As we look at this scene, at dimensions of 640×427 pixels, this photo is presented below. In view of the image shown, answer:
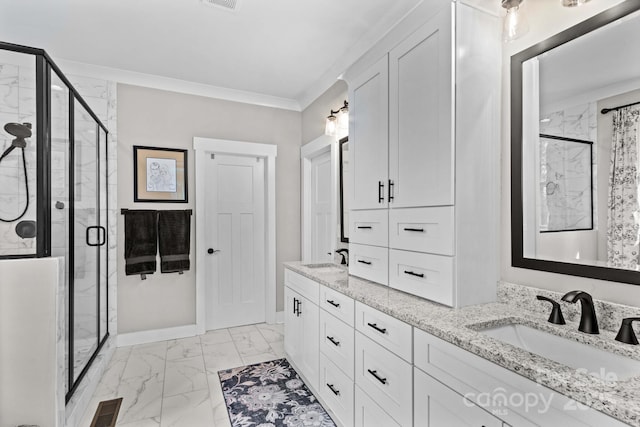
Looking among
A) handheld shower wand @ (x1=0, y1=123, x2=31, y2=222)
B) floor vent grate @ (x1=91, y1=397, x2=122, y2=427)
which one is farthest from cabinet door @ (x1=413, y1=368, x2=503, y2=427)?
handheld shower wand @ (x1=0, y1=123, x2=31, y2=222)

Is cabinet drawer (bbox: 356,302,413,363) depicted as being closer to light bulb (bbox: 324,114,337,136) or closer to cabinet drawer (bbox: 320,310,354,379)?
cabinet drawer (bbox: 320,310,354,379)

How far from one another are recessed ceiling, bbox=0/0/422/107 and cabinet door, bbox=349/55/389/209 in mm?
527

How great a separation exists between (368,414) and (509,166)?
144 cm

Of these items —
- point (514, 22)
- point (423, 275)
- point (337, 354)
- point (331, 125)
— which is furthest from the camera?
point (331, 125)

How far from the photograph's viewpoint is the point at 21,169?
1.81 metres

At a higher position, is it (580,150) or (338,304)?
(580,150)

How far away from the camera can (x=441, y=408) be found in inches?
47.8

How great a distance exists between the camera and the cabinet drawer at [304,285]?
230 centimetres

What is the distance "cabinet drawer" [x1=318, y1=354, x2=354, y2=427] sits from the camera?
1.85 m

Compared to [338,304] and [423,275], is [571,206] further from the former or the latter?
[338,304]

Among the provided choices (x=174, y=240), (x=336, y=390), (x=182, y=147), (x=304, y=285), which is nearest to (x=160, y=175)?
(x=182, y=147)

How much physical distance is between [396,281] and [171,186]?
8.64 ft

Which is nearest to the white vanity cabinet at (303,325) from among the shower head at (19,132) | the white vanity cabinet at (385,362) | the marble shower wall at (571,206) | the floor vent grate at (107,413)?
the white vanity cabinet at (385,362)

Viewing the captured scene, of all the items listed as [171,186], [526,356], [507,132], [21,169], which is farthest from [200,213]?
[526,356]
